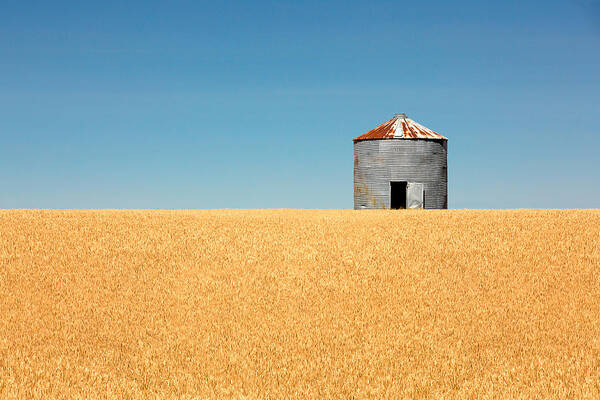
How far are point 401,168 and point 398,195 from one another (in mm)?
1720

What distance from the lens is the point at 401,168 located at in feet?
103

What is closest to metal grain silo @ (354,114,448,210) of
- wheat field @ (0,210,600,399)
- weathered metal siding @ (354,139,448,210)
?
weathered metal siding @ (354,139,448,210)

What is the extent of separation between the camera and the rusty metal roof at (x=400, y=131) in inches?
1252

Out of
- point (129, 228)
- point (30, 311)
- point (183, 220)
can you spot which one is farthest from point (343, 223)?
point (30, 311)

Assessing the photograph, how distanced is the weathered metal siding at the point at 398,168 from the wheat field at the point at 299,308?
9.45 m

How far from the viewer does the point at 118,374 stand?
10266 millimetres

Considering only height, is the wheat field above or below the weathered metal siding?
below

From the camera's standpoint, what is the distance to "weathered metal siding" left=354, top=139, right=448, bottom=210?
104 ft

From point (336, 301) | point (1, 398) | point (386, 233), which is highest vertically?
point (386, 233)

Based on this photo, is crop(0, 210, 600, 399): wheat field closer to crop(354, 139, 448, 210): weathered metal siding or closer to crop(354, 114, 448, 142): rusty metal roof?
crop(354, 139, 448, 210): weathered metal siding

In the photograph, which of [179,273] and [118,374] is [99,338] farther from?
[179,273]

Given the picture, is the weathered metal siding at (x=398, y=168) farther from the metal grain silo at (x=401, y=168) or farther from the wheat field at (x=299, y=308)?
the wheat field at (x=299, y=308)

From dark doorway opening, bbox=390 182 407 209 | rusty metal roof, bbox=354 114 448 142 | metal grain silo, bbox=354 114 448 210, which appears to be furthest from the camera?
dark doorway opening, bbox=390 182 407 209

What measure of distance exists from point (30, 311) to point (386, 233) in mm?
11246
